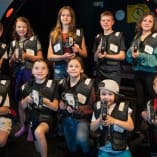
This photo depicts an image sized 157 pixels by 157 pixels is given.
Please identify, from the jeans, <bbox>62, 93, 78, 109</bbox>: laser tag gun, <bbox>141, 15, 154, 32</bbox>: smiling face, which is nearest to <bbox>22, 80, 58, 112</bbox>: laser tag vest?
<bbox>62, 93, 78, 109</bbox>: laser tag gun

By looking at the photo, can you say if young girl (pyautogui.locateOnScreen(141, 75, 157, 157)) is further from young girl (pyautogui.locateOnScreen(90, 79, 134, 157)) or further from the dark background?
the dark background

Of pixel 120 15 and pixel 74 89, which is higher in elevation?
pixel 120 15

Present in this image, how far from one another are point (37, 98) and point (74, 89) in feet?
1.15

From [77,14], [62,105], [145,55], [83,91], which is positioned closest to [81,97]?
[83,91]

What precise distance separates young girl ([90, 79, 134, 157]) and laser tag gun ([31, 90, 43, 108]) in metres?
0.50

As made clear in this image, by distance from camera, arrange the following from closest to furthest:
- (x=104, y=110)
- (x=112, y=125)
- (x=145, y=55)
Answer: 1. (x=104, y=110)
2. (x=112, y=125)
3. (x=145, y=55)

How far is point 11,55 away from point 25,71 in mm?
245

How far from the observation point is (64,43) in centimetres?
434

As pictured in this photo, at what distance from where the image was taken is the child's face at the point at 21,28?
177 inches

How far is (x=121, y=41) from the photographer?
438 cm

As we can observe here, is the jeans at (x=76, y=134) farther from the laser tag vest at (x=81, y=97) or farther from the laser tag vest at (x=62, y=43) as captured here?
the laser tag vest at (x=62, y=43)

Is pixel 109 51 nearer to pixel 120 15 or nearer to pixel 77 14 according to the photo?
pixel 120 15

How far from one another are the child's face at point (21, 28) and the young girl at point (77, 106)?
2.57 ft

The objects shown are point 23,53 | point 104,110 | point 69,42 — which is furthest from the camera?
point 23,53
